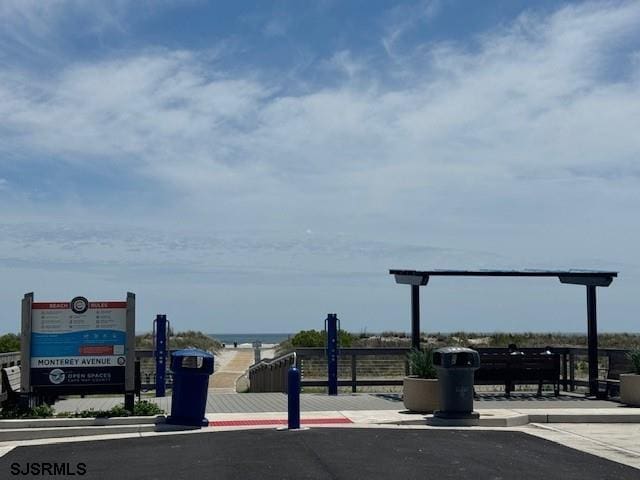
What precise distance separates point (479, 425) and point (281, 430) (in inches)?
125

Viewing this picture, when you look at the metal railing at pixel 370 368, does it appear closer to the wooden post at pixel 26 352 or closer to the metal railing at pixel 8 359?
the metal railing at pixel 8 359

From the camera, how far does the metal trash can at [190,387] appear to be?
14.3 metres

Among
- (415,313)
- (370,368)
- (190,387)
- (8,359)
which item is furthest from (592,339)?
(8,359)

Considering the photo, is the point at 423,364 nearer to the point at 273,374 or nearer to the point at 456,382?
the point at 456,382

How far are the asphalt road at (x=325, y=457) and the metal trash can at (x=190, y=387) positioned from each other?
0.89 meters

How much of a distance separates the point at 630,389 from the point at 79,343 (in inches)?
381

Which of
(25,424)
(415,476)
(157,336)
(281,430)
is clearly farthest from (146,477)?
(157,336)

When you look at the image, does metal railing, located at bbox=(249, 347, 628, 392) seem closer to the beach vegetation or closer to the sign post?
the sign post

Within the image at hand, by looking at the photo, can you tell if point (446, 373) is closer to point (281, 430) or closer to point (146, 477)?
point (281, 430)

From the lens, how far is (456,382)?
48.1 feet

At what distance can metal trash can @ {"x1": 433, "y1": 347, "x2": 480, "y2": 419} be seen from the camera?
14.6m

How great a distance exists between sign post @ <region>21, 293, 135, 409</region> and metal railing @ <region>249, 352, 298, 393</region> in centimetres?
415

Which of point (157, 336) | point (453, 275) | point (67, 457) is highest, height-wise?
point (453, 275)

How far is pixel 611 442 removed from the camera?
12.8 metres
